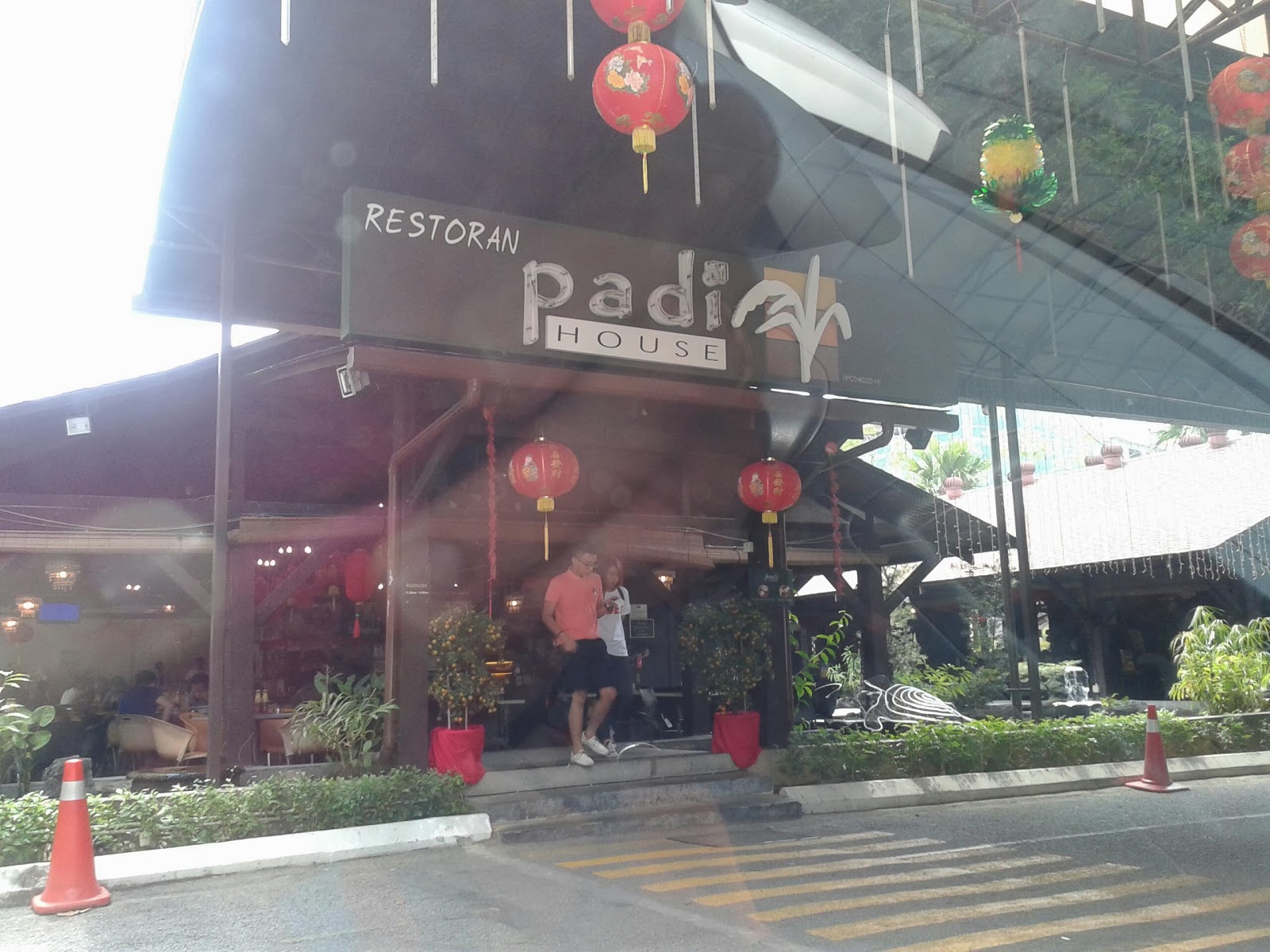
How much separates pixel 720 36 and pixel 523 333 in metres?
3.00

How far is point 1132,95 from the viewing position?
32.3ft

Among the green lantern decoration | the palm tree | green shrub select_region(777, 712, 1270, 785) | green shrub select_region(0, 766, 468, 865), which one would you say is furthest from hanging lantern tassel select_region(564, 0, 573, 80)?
the palm tree

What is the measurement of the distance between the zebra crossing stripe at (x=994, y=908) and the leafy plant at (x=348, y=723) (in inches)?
170

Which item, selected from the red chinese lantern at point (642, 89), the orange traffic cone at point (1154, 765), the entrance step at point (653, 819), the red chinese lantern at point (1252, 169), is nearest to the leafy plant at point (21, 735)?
the entrance step at point (653, 819)

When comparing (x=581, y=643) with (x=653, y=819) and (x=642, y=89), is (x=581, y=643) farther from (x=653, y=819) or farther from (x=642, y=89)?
(x=642, y=89)

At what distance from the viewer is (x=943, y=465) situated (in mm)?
41219

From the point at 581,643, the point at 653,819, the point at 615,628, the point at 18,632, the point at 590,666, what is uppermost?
the point at 18,632

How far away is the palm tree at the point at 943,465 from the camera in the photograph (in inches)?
1614

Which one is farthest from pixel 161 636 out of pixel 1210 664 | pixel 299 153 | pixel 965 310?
pixel 1210 664

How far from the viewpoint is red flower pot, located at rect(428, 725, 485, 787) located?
26.5 ft

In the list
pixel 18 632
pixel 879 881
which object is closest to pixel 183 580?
pixel 18 632

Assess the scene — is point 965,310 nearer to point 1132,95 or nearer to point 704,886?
point 1132,95

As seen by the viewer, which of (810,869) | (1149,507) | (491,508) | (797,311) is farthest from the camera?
(1149,507)

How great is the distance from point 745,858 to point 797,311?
506 centimetres
